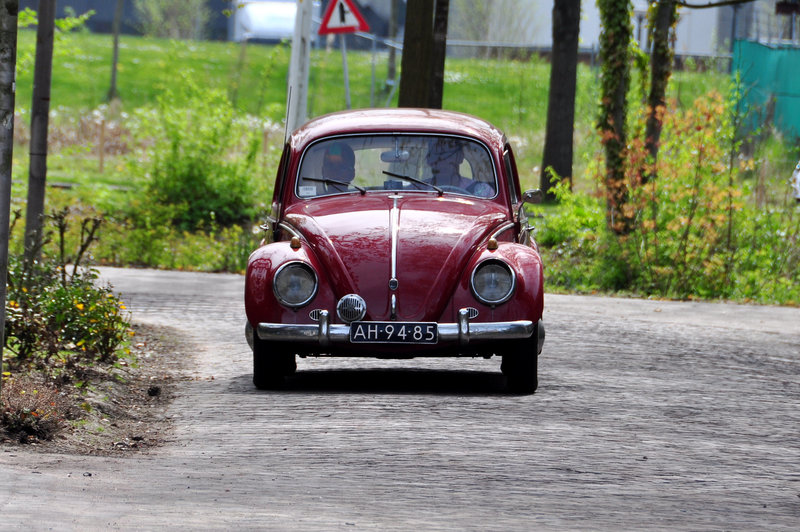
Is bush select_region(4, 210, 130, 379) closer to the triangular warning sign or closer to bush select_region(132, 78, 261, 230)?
the triangular warning sign

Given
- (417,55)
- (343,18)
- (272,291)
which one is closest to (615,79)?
(417,55)

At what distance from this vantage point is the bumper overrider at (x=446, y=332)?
8.20 metres

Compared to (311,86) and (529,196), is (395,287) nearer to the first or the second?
(529,196)

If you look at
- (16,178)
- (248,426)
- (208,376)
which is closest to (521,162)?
(16,178)

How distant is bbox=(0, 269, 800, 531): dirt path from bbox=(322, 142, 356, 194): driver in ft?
4.27

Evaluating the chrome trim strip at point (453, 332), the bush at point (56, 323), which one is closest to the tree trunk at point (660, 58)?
the bush at point (56, 323)

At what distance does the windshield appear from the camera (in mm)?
9547

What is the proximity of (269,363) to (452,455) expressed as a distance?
232 cm

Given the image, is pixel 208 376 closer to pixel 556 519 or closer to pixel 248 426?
pixel 248 426

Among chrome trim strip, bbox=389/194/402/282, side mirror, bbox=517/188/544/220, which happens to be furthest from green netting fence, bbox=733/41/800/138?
chrome trim strip, bbox=389/194/402/282

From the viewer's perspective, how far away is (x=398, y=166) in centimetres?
959

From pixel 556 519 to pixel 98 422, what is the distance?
305cm

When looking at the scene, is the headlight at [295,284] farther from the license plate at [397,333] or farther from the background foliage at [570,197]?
the background foliage at [570,197]

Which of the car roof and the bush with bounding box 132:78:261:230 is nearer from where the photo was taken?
the car roof
